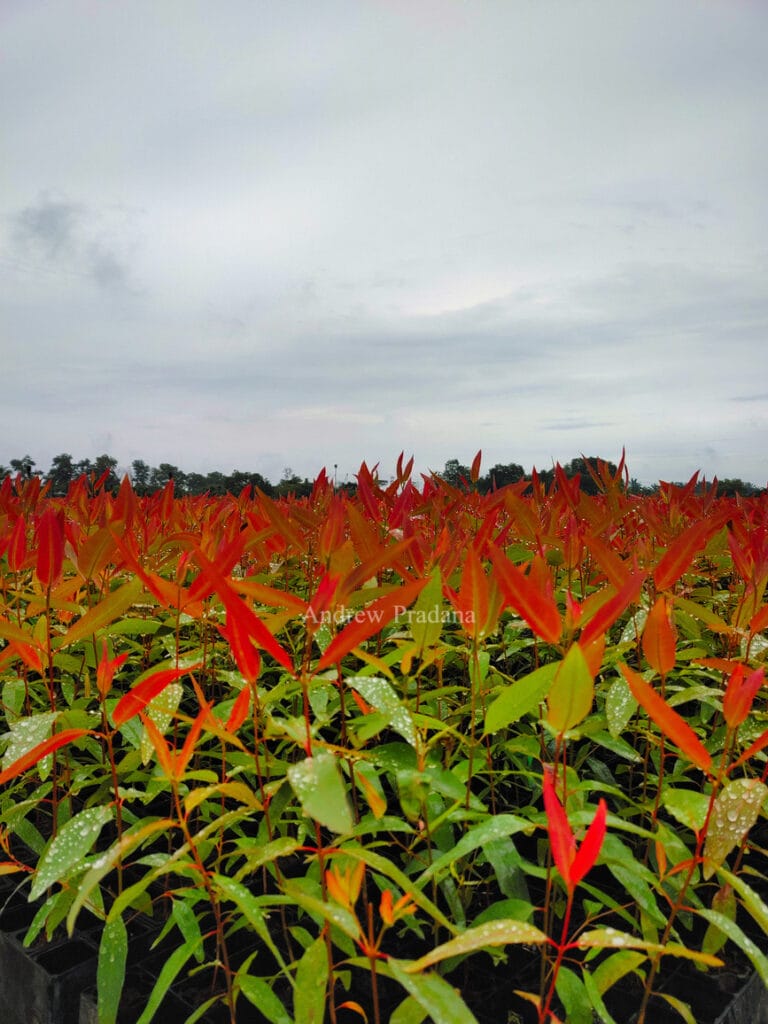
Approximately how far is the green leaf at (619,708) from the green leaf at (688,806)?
0.59 feet

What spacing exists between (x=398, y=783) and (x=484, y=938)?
0.40m

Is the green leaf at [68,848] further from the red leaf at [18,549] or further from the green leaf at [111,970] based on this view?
the red leaf at [18,549]

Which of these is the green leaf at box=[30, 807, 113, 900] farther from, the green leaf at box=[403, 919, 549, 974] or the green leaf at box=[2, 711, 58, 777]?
the green leaf at box=[403, 919, 549, 974]

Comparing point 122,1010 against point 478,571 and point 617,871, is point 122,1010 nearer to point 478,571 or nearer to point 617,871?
point 617,871

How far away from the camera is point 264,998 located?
1.21 meters

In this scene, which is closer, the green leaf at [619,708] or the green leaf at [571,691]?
the green leaf at [571,691]

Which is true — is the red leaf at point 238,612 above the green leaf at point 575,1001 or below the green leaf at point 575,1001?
above

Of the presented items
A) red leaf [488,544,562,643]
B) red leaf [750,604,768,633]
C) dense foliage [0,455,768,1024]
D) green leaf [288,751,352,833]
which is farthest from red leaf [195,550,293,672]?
red leaf [750,604,768,633]

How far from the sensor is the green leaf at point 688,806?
112 centimetres

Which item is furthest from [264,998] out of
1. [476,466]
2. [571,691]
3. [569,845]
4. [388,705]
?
[476,466]

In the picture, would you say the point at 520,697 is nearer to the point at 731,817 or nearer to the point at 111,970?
the point at 731,817

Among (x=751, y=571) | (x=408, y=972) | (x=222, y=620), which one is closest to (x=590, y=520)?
(x=751, y=571)

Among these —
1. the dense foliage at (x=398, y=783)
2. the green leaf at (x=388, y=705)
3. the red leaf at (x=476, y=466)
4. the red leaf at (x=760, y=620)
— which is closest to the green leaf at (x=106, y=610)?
the dense foliage at (x=398, y=783)

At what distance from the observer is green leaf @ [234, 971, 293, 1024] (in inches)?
46.9
